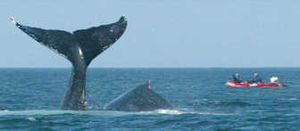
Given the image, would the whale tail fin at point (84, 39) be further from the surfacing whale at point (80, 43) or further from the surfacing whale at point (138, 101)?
the surfacing whale at point (138, 101)

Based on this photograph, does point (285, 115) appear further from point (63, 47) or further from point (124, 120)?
point (63, 47)

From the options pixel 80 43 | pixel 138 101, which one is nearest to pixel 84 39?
pixel 80 43

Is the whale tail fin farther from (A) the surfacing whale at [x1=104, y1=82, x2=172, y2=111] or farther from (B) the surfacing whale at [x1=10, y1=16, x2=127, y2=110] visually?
(A) the surfacing whale at [x1=104, y1=82, x2=172, y2=111]

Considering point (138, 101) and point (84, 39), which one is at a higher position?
point (84, 39)

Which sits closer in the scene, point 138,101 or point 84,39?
point 84,39

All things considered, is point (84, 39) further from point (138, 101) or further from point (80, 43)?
point (138, 101)

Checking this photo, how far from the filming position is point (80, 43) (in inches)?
977

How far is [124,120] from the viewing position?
2520 centimetres

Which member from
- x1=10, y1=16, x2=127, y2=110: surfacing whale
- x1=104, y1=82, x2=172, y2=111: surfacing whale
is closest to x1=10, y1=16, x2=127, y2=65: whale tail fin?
x1=10, y1=16, x2=127, y2=110: surfacing whale

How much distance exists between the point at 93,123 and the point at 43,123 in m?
1.57

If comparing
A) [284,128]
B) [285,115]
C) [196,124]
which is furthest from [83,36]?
[285,115]

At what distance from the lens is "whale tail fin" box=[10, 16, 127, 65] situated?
24.3 metres

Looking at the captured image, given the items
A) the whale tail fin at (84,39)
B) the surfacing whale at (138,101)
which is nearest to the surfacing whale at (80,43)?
the whale tail fin at (84,39)

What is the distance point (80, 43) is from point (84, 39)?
6.6 inches
